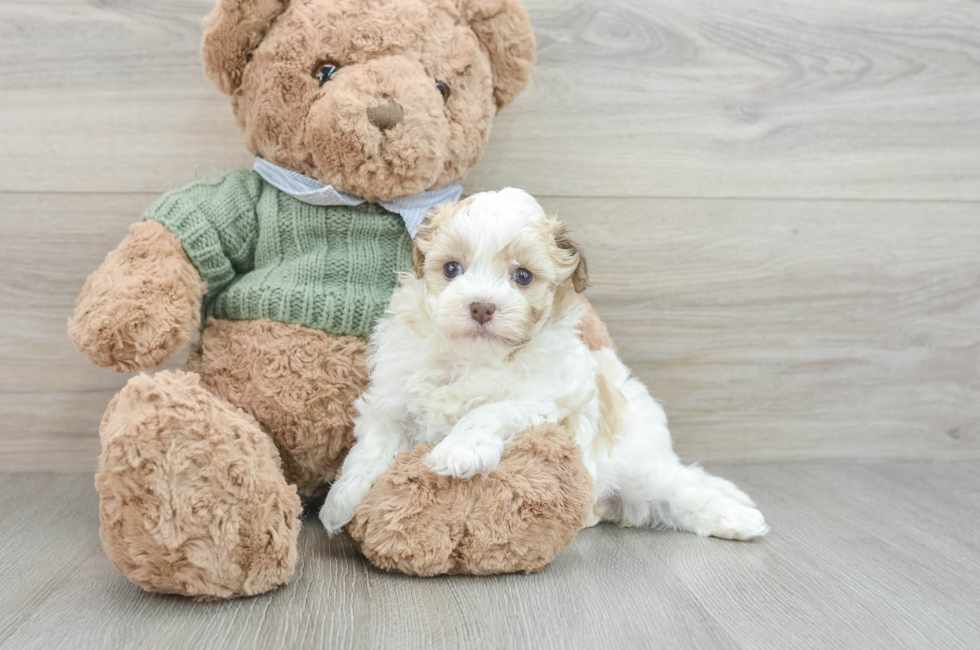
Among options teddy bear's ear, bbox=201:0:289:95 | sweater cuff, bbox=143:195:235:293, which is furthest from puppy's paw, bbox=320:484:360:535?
teddy bear's ear, bbox=201:0:289:95

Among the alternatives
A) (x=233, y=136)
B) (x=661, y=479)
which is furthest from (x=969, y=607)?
(x=233, y=136)

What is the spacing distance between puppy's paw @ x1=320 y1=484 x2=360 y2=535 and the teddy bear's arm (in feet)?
1.01

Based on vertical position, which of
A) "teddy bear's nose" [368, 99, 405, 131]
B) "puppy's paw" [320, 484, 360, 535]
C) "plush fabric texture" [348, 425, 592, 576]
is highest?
"teddy bear's nose" [368, 99, 405, 131]

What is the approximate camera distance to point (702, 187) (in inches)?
59.4

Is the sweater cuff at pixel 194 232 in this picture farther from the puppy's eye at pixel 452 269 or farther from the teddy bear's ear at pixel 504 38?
the teddy bear's ear at pixel 504 38

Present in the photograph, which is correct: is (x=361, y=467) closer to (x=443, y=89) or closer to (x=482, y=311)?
(x=482, y=311)

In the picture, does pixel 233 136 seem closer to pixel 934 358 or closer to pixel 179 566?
pixel 179 566

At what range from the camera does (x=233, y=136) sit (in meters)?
1.40

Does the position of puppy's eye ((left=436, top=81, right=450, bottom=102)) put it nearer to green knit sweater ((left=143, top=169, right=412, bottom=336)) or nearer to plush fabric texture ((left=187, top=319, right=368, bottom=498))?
green knit sweater ((left=143, top=169, right=412, bottom=336))

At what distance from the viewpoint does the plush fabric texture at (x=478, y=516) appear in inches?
37.7

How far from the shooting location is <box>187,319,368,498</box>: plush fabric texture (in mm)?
1110

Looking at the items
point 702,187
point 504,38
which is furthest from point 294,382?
point 702,187

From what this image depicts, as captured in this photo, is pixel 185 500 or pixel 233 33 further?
pixel 233 33

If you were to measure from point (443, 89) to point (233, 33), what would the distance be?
31 cm
